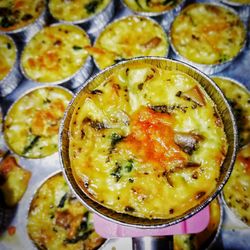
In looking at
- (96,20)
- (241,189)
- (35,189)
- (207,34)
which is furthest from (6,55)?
(241,189)

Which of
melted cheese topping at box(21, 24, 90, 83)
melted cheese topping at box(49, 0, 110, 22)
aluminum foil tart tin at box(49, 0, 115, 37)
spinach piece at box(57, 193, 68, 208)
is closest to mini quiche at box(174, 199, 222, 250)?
spinach piece at box(57, 193, 68, 208)

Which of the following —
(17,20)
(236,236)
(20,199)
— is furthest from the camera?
(17,20)

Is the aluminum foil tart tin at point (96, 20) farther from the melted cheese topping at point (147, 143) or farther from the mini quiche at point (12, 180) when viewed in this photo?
the melted cheese topping at point (147, 143)

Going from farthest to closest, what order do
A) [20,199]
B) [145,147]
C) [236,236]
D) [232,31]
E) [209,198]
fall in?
[232,31], [20,199], [236,236], [145,147], [209,198]

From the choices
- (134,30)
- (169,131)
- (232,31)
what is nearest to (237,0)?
(232,31)

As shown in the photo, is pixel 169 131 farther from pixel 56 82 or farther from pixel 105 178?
pixel 56 82

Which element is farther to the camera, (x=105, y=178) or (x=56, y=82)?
(x=56, y=82)
